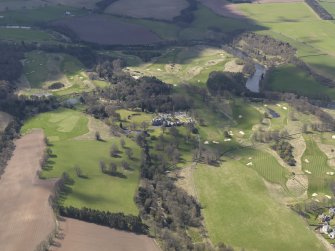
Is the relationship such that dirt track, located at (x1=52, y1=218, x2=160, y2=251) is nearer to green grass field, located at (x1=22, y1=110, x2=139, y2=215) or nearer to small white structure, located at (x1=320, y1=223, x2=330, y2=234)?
green grass field, located at (x1=22, y1=110, x2=139, y2=215)

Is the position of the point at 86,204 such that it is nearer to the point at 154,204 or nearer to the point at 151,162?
the point at 154,204

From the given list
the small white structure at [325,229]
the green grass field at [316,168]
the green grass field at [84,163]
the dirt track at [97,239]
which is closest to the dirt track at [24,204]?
the green grass field at [84,163]

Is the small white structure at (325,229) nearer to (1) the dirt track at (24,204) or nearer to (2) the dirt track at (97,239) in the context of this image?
(2) the dirt track at (97,239)

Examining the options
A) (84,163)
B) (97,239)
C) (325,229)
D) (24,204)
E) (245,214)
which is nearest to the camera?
(97,239)

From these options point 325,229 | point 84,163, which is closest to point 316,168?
point 325,229

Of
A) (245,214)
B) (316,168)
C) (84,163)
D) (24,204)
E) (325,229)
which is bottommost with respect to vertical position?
(245,214)

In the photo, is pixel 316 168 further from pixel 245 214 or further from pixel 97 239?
pixel 97 239

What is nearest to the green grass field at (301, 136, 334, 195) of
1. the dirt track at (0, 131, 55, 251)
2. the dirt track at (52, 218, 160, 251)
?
the dirt track at (52, 218, 160, 251)

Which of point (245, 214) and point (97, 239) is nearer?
point (97, 239)
